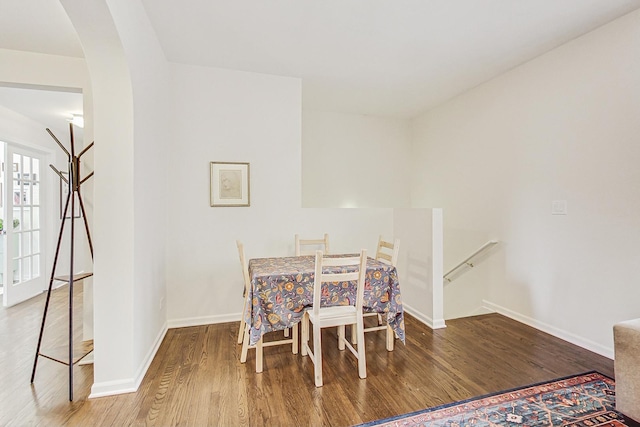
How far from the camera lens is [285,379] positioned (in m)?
2.23

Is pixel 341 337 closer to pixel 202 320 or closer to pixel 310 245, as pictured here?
pixel 310 245

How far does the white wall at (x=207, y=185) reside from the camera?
326 centimetres

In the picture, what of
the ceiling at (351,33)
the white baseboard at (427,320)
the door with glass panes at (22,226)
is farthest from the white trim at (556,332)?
the door with glass panes at (22,226)

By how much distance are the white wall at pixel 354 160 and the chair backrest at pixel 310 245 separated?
130 centimetres

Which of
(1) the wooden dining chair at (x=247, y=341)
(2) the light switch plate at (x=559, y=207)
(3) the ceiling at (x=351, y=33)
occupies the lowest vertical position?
(1) the wooden dining chair at (x=247, y=341)

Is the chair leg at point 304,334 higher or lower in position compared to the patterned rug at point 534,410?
higher

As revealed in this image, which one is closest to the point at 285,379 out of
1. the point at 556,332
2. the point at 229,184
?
the point at 229,184

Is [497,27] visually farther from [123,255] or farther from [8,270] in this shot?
[8,270]

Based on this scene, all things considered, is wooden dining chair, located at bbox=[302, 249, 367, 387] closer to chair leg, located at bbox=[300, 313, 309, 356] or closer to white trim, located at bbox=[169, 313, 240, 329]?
chair leg, located at bbox=[300, 313, 309, 356]

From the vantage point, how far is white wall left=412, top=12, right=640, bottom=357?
246cm

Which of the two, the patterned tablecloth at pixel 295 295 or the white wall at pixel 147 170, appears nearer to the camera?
the white wall at pixel 147 170

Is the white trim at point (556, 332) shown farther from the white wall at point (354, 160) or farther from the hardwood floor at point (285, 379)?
the white wall at point (354, 160)

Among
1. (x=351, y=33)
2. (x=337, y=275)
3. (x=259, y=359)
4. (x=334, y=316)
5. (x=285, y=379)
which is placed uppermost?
(x=351, y=33)

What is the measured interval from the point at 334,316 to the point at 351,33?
7.88 ft
